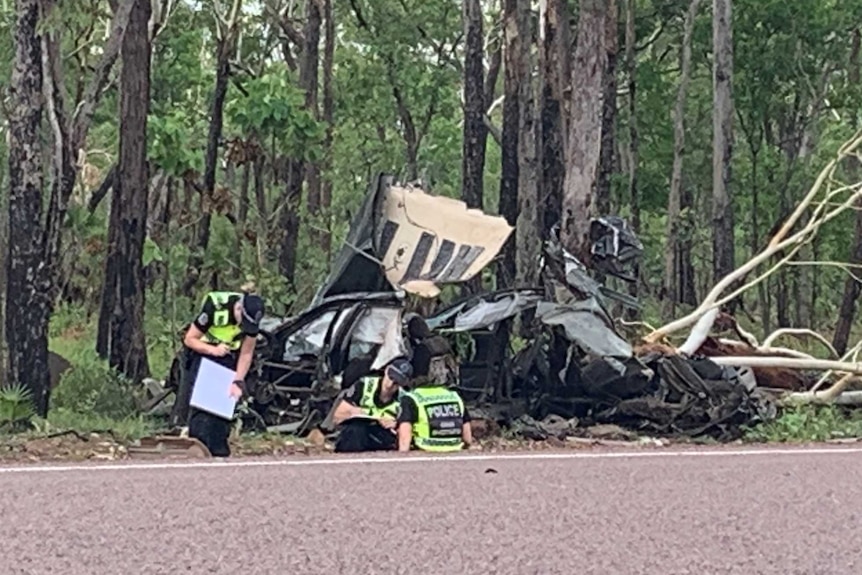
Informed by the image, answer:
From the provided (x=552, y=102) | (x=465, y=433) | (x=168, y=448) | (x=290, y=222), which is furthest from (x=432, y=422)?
(x=290, y=222)

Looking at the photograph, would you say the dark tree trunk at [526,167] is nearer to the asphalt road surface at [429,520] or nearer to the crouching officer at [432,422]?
the crouching officer at [432,422]

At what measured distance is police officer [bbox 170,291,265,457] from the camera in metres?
10.7

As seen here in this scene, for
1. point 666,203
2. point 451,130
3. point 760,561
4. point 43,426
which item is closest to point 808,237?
point 43,426

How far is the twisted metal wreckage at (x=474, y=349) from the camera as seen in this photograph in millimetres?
13773

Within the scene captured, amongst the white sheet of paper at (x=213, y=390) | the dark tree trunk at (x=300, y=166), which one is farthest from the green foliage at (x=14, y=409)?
the dark tree trunk at (x=300, y=166)

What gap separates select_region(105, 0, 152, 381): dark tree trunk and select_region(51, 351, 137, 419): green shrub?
1545mm

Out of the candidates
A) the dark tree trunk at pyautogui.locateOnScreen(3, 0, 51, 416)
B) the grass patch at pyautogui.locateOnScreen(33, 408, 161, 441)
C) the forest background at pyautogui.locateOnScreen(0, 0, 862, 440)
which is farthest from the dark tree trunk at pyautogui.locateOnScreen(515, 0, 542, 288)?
the dark tree trunk at pyautogui.locateOnScreen(3, 0, 51, 416)

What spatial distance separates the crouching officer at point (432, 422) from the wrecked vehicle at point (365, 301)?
6.75ft

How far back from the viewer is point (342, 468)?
8.64 meters

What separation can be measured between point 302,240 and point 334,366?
3046 centimetres

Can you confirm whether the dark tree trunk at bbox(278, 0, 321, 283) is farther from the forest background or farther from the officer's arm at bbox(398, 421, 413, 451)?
the officer's arm at bbox(398, 421, 413, 451)

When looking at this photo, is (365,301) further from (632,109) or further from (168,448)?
(632,109)

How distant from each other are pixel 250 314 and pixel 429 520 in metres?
4.85

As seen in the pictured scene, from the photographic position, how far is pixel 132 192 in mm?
18516
